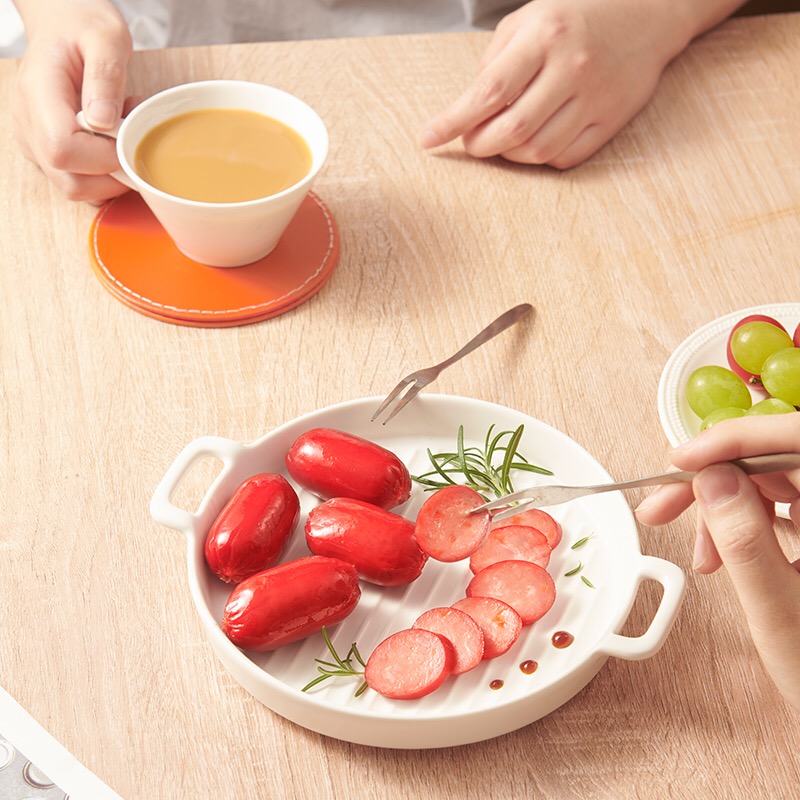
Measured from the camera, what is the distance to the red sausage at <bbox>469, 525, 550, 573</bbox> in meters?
0.85

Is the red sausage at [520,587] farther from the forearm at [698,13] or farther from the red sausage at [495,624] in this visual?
the forearm at [698,13]

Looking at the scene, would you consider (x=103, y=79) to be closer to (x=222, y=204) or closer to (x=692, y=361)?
(x=222, y=204)

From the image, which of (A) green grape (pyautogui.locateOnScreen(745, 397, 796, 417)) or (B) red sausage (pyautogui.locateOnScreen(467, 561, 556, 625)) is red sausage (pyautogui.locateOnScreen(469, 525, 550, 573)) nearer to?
(B) red sausage (pyautogui.locateOnScreen(467, 561, 556, 625))

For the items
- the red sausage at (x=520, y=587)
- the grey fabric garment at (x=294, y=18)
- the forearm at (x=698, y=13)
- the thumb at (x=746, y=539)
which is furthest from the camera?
the grey fabric garment at (x=294, y=18)

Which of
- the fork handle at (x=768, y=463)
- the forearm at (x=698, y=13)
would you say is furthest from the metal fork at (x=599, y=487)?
the forearm at (x=698, y=13)

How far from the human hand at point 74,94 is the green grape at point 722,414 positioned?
2.37 ft

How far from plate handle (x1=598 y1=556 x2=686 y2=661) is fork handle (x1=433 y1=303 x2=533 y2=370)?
34cm

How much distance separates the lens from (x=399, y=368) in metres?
1.07

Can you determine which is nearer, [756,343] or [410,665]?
[410,665]

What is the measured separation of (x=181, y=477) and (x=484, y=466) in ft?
0.94

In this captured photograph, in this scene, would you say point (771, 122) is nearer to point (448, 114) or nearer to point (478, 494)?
point (448, 114)

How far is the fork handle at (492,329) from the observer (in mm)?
1059

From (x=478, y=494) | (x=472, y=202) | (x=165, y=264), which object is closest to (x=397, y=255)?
(x=472, y=202)

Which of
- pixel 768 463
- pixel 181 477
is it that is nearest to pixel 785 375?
pixel 768 463
